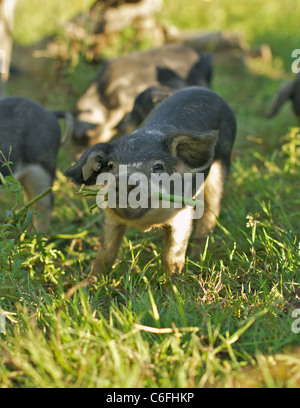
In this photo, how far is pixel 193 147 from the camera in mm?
2879

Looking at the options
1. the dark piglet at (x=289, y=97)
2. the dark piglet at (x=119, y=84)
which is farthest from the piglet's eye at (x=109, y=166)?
the dark piglet at (x=289, y=97)

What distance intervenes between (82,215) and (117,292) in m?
1.46

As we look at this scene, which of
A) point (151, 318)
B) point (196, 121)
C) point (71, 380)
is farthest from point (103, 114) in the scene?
point (71, 380)

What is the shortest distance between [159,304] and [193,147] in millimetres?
990

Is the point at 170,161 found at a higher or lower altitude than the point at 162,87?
lower

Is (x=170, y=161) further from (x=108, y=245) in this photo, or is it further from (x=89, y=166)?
(x=108, y=245)

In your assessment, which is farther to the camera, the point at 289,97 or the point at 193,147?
the point at 289,97

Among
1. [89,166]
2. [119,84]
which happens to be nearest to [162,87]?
[119,84]

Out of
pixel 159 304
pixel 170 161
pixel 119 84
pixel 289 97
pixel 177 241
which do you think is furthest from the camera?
pixel 119 84

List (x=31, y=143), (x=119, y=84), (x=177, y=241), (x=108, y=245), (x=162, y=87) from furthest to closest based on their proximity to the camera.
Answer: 1. (x=119, y=84)
2. (x=162, y=87)
3. (x=31, y=143)
4. (x=108, y=245)
5. (x=177, y=241)

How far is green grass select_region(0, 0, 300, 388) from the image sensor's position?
2121mm

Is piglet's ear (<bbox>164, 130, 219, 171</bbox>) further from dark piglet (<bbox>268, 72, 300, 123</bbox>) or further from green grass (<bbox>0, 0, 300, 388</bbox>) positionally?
dark piglet (<bbox>268, 72, 300, 123</bbox>)

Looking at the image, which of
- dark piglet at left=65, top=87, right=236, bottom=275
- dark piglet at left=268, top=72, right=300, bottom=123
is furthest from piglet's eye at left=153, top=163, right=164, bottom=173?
dark piglet at left=268, top=72, right=300, bottom=123

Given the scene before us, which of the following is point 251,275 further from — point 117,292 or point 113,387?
point 113,387
